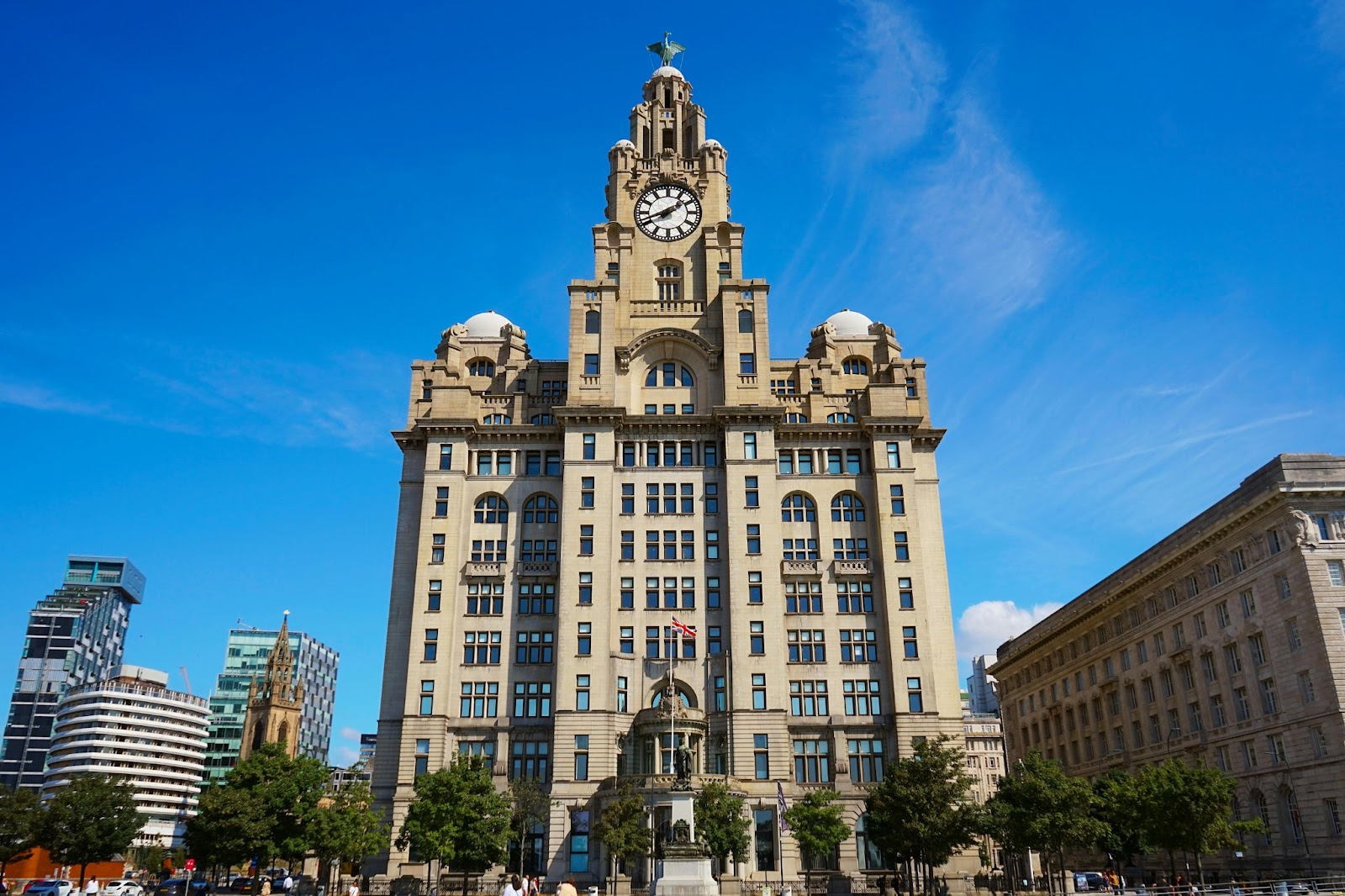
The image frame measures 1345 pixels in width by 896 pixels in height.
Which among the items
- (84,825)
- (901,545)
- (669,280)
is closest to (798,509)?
(901,545)

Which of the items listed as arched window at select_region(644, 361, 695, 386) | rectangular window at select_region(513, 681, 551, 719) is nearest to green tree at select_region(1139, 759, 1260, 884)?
rectangular window at select_region(513, 681, 551, 719)

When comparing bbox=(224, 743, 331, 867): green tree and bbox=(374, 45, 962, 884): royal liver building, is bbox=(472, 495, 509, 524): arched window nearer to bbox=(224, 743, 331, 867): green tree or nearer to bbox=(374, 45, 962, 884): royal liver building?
bbox=(374, 45, 962, 884): royal liver building

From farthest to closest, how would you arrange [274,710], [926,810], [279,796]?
[274,710] < [279,796] < [926,810]

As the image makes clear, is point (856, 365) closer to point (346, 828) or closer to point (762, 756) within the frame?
point (762, 756)

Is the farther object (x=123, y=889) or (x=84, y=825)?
(x=84, y=825)

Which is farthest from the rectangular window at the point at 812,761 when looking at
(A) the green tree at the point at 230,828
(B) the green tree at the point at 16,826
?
(B) the green tree at the point at 16,826

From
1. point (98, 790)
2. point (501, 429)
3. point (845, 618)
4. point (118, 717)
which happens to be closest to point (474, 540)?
point (501, 429)

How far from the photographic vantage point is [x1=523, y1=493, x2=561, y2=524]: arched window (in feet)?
276

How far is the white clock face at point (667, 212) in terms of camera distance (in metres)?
94.2

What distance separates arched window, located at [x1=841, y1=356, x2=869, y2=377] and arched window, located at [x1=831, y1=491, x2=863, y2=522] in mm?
13585

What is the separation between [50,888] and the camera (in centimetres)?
6022

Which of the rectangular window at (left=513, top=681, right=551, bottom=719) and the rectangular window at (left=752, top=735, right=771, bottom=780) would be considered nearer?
the rectangular window at (left=752, top=735, right=771, bottom=780)

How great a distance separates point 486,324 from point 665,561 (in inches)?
1233

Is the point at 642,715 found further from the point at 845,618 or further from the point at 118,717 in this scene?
the point at 118,717
